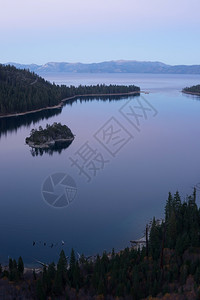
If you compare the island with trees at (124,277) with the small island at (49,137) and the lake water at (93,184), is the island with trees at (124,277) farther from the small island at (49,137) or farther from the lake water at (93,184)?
the small island at (49,137)

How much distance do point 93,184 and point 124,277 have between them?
3600cm

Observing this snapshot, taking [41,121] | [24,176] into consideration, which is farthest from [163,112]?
[24,176]

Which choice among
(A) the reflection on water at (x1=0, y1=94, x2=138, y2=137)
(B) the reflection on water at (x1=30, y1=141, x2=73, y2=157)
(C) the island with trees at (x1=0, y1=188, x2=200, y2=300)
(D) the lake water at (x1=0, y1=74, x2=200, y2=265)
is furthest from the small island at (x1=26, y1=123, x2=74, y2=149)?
(C) the island with trees at (x1=0, y1=188, x2=200, y2=300)

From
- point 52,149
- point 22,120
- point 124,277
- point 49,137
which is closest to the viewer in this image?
point 124,277

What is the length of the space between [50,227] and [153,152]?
1997 inches

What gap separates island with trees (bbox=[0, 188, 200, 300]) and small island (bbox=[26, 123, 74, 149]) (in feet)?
215

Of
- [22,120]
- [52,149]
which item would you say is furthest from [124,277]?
[22,120]

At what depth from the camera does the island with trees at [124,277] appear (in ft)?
101

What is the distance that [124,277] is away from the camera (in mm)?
32250

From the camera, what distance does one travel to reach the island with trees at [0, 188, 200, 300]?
30.7m

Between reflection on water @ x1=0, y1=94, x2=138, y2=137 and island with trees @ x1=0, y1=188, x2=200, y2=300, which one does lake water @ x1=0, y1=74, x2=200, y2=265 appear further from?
island with trees @ x1=0, y1=188, x2=200, y2=300

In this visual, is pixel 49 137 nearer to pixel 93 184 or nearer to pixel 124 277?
pixel 93 184

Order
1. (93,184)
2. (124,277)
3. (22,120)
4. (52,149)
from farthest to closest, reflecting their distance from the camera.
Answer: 1. (22,120)
2. (52,149)
3. (93,184)
4. (124,277)

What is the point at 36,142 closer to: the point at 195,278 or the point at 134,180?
the point at 134,180
